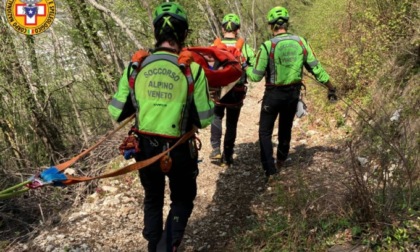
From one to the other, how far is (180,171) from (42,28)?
6.30 meters

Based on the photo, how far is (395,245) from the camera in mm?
2791

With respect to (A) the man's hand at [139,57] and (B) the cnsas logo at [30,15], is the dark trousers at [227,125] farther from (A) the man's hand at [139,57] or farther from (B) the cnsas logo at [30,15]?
(B) the cnsas logo at [30,15]

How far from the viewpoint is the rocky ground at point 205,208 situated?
4.09 metres

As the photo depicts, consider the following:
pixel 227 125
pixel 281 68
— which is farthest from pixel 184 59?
pixel 227 125

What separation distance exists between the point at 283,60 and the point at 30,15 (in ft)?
18.4

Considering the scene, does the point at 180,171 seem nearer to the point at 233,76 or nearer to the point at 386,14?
the point at 233,76

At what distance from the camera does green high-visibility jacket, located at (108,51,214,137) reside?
2920 millimetres

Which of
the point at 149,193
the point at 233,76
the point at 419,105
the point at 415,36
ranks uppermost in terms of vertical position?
the point at 415,36

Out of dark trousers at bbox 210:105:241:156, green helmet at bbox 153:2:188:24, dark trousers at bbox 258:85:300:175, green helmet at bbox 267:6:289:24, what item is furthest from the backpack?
dark trousers at bbox 210:105:241:156

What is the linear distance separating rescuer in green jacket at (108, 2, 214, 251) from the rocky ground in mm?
Result: 977

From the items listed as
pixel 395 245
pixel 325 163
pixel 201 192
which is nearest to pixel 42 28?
pixel 201 192

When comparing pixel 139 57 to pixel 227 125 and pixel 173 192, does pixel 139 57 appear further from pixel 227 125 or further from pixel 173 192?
pixel 227 125

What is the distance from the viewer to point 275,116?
509 cm

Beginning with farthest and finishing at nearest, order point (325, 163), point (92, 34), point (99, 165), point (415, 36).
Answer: point (92, 34)
point (99, 165)
point (415, 36)
point (325, 163)
